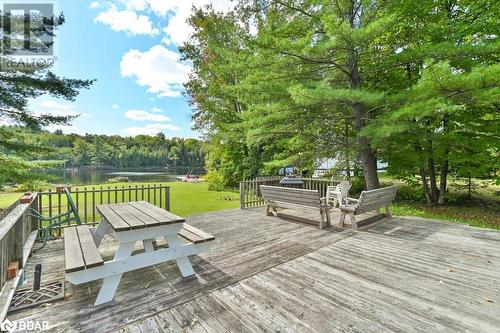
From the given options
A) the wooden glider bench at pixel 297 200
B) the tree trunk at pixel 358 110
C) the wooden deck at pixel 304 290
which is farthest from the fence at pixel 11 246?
the tree trunk at pixel 358 110

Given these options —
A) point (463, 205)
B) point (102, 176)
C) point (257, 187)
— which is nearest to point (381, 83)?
point (463, 205)

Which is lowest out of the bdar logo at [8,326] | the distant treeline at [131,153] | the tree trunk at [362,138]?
the bdar logo at [8,326]

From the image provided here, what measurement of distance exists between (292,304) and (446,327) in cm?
139

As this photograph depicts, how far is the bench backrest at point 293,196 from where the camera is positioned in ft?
17.3

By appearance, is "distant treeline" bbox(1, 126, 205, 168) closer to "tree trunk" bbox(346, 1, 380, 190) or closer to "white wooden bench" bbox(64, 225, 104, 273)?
"tree trunk" bbox(346, 1, 380, 190)

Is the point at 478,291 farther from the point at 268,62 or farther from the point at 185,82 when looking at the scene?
the point at 185,82

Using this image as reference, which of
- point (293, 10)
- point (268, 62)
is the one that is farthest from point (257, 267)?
point (293, 10)

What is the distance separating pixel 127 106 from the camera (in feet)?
146

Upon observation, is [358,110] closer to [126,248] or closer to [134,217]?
[134,217]

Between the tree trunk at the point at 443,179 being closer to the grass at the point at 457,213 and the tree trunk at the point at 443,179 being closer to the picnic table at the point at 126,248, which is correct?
the grass at the point at 457,213

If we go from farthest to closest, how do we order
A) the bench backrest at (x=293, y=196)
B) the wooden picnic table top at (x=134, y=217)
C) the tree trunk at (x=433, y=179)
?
the tree trunk at (x=433, y=179) < the bench backrest at (x=293, y=196) < the wooden picnic table top at (x=134, y=217)

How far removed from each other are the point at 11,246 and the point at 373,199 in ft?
20.6

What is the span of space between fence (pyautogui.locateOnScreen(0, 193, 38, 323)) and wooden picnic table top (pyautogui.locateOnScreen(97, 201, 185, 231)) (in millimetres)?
909

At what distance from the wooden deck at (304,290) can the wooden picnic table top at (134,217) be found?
80 centimetres
